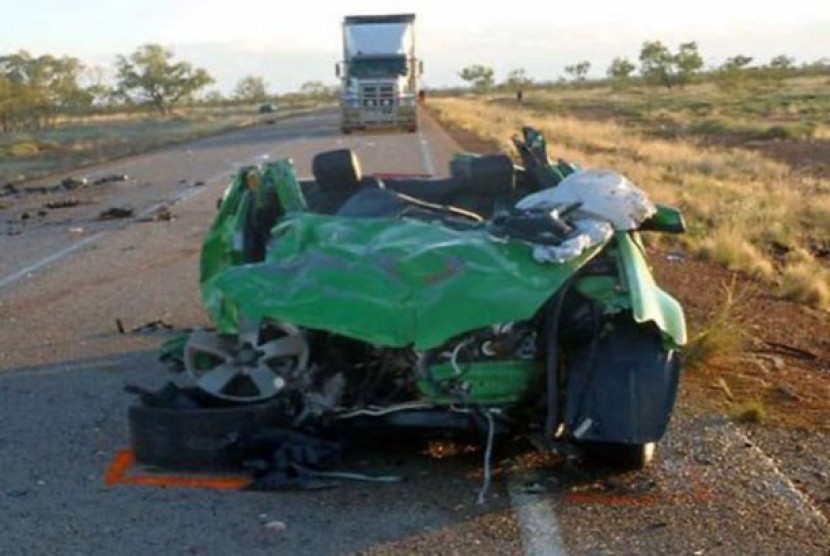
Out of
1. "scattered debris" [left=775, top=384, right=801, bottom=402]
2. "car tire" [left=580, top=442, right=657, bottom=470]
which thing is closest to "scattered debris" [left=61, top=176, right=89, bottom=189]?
"scattered debris" [left=775, top=384, right=801, bottom=402]

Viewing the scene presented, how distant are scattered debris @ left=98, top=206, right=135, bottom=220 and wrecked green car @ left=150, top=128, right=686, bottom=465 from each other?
46.8ft

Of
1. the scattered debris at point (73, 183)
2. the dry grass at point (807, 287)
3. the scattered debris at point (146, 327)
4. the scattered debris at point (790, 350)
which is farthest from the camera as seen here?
the scattered debris at point (73, 183)

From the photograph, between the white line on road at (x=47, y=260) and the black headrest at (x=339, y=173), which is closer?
the black headrest at (x=339, y=173)

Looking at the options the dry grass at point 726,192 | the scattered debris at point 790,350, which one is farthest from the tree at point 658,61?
the scattered debris at point 790,350

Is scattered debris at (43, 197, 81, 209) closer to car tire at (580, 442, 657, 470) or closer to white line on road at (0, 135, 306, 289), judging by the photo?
white line on road at (0, 135, 306, 289)

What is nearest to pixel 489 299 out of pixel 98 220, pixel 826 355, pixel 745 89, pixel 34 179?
pixel 826 355

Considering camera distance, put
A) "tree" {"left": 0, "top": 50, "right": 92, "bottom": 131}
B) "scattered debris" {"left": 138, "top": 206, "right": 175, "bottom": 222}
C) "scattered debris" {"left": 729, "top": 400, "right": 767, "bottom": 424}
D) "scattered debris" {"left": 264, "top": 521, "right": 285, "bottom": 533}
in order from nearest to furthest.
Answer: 1. "scattered debris" {"left": 264, "top": 521, "right": 285, "bottom": 533}
2. "scattered debris" {"left": 729, "top": 400, "right": 767, "bottom": 424}
3. "scattered debris" {"left": 138, "top": 206, "right": 175, "bottom": 222}
4. "tree" {"left": 0, "top": 50, "right": 92, "bottom": 131}

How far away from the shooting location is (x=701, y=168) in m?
36.7

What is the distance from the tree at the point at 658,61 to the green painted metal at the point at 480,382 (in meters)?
150

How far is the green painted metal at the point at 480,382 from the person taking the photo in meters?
6.07

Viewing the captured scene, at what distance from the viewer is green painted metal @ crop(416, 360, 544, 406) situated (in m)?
6.07

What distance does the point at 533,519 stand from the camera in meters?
5.68

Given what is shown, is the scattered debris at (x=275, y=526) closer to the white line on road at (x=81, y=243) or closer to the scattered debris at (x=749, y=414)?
the scattered debris at (x=749, y=414)

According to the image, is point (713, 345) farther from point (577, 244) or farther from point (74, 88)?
point (74, 88)
